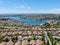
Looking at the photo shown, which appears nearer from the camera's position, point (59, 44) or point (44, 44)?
point (44, 44)

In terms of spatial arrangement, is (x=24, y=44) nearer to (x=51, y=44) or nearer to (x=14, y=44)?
(x=14, y=44)

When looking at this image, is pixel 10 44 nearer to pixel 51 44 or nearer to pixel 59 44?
pixel 51 44

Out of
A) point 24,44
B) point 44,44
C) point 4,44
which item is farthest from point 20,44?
point 44,44

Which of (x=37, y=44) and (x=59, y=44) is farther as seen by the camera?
(x=59, y=44)

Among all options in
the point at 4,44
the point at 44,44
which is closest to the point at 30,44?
the point at 44,44

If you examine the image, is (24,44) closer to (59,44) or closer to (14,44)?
(14,44)

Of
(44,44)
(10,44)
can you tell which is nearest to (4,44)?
(10,44)
